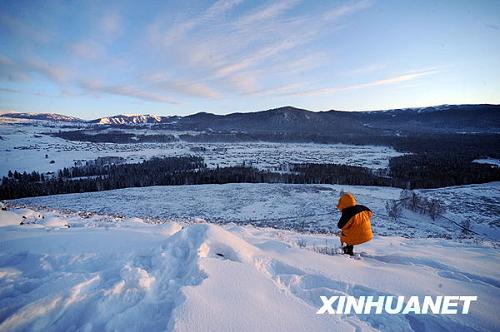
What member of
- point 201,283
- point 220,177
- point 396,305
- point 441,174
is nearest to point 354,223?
point 396,305

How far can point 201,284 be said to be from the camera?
4.38m

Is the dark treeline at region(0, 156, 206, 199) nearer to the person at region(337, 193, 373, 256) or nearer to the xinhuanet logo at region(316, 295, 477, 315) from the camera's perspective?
the person at region(337, 193, 373, 256)

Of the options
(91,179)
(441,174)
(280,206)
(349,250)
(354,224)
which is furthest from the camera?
(441,174)

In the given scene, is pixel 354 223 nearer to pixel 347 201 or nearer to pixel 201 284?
pixel 347 201

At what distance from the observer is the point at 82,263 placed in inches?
204

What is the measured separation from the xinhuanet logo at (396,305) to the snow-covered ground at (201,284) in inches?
4.7

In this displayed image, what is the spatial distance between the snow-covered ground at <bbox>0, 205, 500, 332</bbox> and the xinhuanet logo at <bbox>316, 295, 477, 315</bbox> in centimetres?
12

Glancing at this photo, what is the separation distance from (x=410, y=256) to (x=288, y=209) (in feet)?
102

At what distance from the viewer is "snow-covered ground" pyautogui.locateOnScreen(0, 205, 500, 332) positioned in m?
3.57

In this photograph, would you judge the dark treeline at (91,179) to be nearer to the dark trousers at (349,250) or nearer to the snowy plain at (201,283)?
the snowy plain at (201,283)

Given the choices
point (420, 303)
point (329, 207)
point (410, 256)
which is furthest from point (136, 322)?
point (329, 207)

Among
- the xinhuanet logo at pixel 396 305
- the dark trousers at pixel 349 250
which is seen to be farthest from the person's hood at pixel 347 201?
the xinhuanet logo at pixel 396 305

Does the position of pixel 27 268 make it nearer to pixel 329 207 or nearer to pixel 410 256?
pixel 410 256

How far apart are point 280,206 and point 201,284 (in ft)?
118
